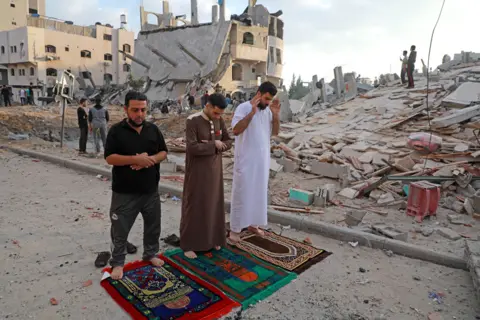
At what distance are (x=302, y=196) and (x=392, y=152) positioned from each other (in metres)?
3.50

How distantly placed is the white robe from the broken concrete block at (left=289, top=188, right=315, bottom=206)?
1673 millimetres

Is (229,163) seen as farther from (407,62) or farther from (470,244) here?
(407,62)

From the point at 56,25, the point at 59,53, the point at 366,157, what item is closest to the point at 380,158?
the point at 366,157

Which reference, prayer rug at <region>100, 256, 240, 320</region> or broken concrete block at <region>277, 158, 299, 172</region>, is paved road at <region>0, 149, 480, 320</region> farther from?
broken concrete block at <region>277, 158, 299, 172</region>

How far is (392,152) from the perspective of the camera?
8.03 meters

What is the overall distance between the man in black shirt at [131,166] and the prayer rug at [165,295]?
18 cm

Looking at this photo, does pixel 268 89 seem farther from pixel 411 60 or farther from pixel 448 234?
pixel 411 60

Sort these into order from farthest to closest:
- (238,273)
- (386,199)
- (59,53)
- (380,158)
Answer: (59,53) → (380,158) → (386,199) → (238,273)

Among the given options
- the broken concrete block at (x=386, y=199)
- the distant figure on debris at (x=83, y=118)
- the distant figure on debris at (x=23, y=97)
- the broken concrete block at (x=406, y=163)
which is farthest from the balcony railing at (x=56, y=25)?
the broken concrete block at (x=386, y=199)

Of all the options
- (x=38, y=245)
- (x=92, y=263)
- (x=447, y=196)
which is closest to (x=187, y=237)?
(x=92, y=263)

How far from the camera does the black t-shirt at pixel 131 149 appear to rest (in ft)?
10.1

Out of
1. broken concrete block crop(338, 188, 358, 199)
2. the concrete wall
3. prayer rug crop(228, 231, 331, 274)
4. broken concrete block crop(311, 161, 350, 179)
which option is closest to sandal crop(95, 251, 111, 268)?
prayer rug crop(228, 231, 331, 274)

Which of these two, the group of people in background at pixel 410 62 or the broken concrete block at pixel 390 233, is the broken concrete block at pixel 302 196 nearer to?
the broken concrete block at pixel 390 233

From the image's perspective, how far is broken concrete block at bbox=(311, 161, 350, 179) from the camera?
23.2 ft
